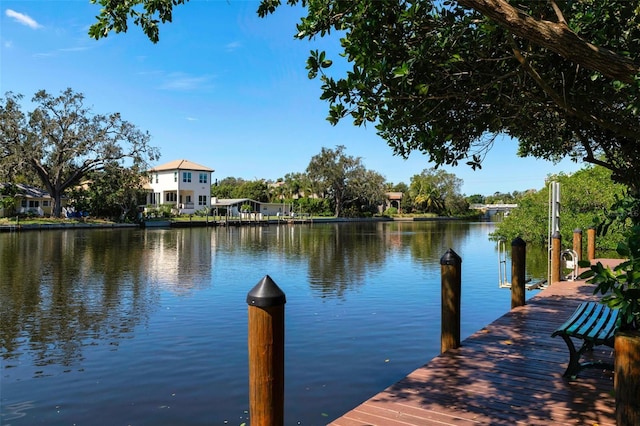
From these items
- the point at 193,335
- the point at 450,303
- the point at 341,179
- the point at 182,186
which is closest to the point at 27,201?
the point at 182,186

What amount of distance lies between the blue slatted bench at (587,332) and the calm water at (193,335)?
284 centimetres

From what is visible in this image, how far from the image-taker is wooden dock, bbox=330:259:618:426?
449 cm

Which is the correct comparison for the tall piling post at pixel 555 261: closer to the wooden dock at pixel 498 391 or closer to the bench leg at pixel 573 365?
the wooden dock at pixel 498 391

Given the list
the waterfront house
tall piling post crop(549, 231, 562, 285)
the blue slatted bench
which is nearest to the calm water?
tall piling post crop(549, 231, 562, 285)

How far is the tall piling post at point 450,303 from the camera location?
6602 mm

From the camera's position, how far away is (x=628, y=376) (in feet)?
11.3

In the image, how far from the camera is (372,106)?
537 cm

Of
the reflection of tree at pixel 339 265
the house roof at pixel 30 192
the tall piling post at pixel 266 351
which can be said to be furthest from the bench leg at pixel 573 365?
the house roof at pixel 30 192

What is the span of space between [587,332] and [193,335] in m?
7.55

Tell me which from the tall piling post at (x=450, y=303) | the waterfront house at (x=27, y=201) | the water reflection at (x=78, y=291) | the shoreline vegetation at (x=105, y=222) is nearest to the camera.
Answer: the tall piling post at (x=450, y=303)

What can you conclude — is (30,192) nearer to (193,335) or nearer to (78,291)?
(78,291)

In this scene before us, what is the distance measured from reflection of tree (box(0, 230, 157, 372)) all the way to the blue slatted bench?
7635 millimetres

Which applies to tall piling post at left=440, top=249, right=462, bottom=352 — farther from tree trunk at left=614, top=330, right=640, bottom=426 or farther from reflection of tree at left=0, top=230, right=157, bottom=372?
reflection of tree at left=0, top=230, right=157, bottom=372

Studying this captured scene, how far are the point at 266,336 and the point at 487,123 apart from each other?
4.36 metres
